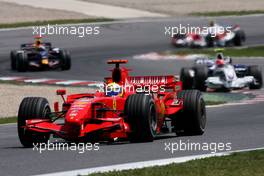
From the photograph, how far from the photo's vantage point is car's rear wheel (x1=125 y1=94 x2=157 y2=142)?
46.4 ft

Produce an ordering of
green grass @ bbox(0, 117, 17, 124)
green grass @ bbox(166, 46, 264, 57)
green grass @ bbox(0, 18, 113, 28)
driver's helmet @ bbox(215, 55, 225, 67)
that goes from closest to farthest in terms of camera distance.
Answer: green grass @ bbox(0, 117, 17, 124), driver's helmet @ bbox(215, 55, 225, 67), green grass @ bbox(166, 46, 264, 57), green grass @ bbox(0, 18, 113, 28)

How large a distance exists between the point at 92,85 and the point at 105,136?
14.2m

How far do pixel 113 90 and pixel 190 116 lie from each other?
137cm

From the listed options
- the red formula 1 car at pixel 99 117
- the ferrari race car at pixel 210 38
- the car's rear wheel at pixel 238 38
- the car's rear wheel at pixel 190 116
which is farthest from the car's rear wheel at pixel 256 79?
the car's rear wheel at pixel 238 38

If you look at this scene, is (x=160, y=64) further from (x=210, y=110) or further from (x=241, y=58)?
(x=210, y=110)

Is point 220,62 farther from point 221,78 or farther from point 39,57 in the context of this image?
point 39,57

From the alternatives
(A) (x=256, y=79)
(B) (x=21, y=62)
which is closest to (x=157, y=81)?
(A) (x=256, y=79)

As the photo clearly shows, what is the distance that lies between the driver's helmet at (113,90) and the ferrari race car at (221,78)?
11.7 m

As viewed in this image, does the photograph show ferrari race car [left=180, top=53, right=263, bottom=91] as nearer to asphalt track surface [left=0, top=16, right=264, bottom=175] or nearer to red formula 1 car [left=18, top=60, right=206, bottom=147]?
asphalt track surface [left=0, top=16, right=264, bottom=175]

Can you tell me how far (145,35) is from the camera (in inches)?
1843

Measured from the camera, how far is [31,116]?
1441 centimetres

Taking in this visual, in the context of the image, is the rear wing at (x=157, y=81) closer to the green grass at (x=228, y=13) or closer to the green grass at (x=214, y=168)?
the green grass at (x=214, y=168)

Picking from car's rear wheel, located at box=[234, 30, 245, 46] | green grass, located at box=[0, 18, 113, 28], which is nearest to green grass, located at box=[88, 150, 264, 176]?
car's rear wheel, located at box=[234, 30, 245, 46]

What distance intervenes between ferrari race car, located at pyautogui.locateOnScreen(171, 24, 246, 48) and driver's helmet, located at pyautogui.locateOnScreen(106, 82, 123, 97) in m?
26.9
